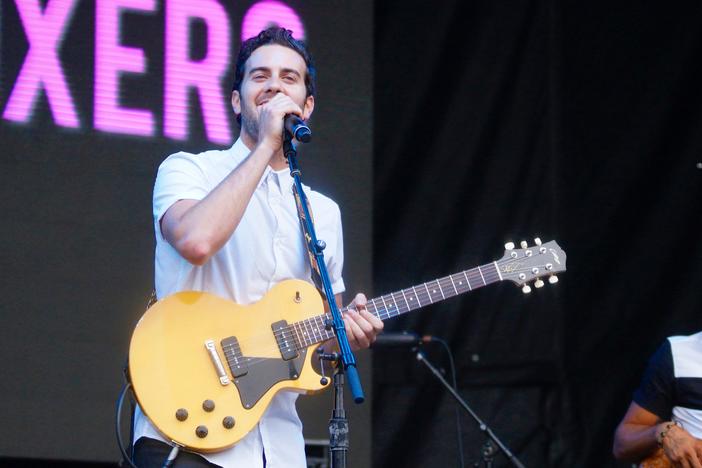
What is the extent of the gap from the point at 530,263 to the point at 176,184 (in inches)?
44.2

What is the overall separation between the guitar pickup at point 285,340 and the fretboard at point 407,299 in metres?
0.02

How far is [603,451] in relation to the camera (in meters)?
4.82

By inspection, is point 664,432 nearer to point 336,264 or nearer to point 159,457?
point 336,264

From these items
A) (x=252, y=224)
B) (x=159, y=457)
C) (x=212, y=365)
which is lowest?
(x=159, y=457)

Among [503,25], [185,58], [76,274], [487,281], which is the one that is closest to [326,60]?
[185,58]

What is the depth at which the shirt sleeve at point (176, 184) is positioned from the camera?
2.92 metres

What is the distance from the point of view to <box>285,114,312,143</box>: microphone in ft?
8.77

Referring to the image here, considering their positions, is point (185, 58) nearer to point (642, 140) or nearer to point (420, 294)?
point (420, 294)

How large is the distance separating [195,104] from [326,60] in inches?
23.9

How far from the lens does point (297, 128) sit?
2.71 m

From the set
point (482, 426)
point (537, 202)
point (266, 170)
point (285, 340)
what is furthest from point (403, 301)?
point (537, 202)

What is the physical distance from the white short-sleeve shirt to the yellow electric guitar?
0.19 feet

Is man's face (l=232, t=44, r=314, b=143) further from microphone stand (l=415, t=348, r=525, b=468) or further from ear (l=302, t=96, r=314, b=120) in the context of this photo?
microphone stand (l=415, t=348, r=525, b=468)

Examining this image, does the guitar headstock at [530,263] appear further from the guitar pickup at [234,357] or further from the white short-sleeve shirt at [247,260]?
the guitar pickup at [234,357]
